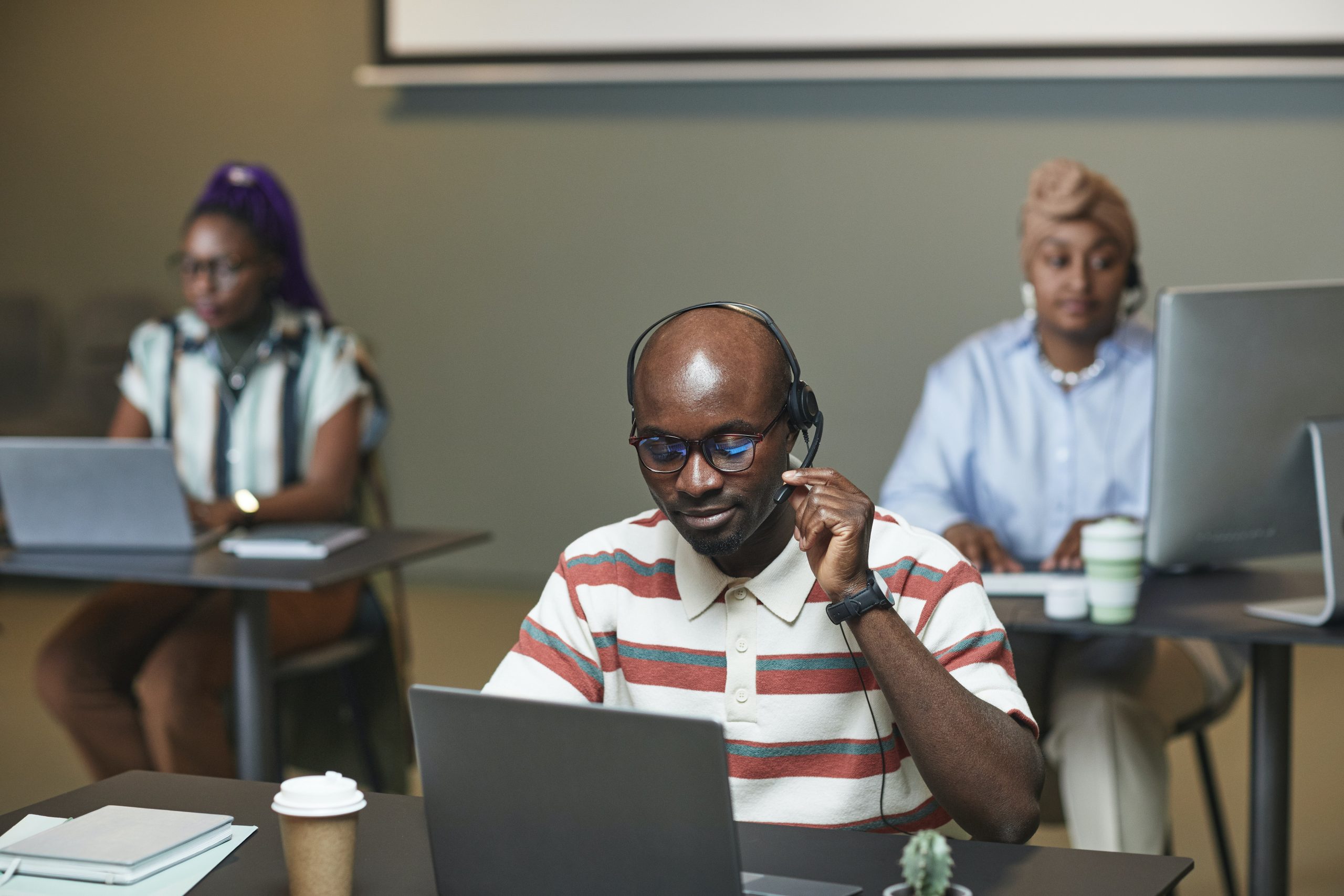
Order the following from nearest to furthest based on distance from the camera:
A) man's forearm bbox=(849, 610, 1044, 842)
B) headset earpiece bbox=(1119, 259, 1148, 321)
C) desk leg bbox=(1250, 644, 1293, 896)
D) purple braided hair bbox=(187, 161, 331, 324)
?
1. man's forearm bbox=(849, 610, 1044, 842)
2. desk leg bbox=(1250, 644, 1293, 896)
3. headset earpiece bbox=(1119, 259, 1148, 321)
4. purple braided hair bbox=(187, 161, 331, 324)

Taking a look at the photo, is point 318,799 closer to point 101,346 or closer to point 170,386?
point 170,386

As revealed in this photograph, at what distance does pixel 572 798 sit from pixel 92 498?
177 cm

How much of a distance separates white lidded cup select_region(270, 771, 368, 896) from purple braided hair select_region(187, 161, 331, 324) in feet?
6.82

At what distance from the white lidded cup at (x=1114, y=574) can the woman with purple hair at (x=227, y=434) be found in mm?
1455

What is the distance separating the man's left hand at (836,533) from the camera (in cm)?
118

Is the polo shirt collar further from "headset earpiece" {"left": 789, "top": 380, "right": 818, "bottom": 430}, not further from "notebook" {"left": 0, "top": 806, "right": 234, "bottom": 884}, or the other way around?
"notebook" {"left": 0, "top": 806, "right": 234, "bottom": 884}

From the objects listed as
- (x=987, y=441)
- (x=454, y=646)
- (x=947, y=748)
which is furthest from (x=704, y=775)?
(x=454, y=646)

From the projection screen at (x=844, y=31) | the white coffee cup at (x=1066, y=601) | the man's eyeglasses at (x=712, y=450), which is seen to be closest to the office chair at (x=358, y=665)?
the white coffee cup at (x=1066, y=601)

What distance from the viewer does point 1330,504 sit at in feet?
6.01

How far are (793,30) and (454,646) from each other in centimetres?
219

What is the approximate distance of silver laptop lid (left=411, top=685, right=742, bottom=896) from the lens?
86 cm

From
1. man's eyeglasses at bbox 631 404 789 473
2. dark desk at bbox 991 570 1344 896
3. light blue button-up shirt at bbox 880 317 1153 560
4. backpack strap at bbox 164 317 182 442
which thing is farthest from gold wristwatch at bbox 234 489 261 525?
man's eyeglasses at bbox 631 404 789 473

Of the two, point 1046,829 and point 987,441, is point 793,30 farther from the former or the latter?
point 1046,829

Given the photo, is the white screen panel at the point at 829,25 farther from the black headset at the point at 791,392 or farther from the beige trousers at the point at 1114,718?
the black headset at the point at 791,392
